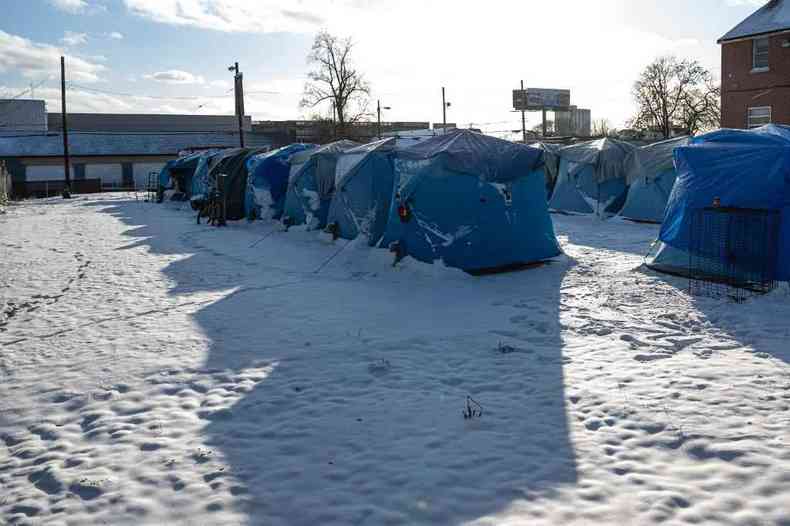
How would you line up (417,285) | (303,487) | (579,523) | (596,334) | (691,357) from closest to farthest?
(579,523), (303,487), (691,357), (596,334), (417,285)

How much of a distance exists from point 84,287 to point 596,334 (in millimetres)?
8261

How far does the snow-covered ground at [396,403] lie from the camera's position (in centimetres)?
405

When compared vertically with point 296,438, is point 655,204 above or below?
above

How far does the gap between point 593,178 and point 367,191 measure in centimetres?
889

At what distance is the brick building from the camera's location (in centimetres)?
2873

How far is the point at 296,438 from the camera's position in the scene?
16.4 feet

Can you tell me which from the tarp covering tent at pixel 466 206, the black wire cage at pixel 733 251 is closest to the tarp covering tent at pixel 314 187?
the tarp covering tent at pixel 466 206

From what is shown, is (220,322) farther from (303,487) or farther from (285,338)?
(303,487)

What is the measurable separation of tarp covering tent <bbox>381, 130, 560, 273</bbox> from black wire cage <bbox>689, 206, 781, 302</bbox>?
278cm

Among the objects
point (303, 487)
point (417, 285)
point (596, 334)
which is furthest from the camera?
point (417, 285)

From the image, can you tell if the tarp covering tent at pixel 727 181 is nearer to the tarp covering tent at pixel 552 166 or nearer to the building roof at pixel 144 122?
the tarp covering tent at pixel 552 166

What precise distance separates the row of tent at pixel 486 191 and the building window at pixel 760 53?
1603cm

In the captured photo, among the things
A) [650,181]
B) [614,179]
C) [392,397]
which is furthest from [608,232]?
[392,397]

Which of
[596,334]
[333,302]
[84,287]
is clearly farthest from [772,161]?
[84,287]
